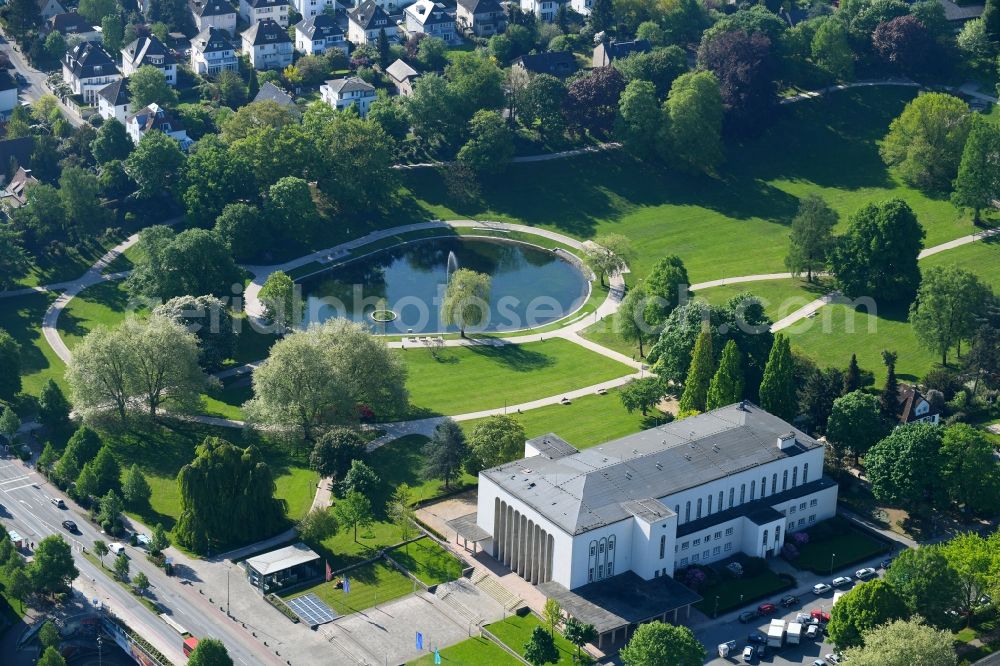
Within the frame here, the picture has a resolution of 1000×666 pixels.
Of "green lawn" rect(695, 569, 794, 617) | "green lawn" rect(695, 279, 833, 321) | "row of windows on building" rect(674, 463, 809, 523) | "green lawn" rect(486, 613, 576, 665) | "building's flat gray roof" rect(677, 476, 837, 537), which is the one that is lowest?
"green lawn" rect(486, 613, 576, 665)

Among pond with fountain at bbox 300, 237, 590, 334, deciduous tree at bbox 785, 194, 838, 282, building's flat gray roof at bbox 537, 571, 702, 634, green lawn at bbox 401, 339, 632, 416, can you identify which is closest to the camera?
building's flat gray roof at bbox 537, 571, 702, 634

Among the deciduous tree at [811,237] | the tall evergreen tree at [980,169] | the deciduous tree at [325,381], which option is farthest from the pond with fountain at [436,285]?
the tall evergreen tree at [980,169]

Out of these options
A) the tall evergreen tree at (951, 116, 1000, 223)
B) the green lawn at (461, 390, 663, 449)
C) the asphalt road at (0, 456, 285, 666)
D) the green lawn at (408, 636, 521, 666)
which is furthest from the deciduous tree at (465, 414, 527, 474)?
the tall evergreen tree at (951, 116, 1000, 223)

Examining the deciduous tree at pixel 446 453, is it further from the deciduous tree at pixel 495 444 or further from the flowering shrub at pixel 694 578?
the flowering shrub at pixel 694 578

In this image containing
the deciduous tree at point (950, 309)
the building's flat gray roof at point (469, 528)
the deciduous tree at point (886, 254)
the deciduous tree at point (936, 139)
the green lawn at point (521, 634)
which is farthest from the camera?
the deciduous tree at point (936, 139)

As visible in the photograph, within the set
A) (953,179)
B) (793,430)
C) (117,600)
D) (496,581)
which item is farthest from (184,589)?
(953,179)

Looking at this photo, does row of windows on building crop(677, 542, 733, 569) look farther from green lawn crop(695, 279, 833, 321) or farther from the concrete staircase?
green lawn crop(695, 279, 833, 321)

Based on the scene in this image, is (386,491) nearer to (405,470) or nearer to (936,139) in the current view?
(405,470)

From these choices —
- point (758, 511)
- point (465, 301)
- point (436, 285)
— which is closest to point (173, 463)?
point (465, 301)
